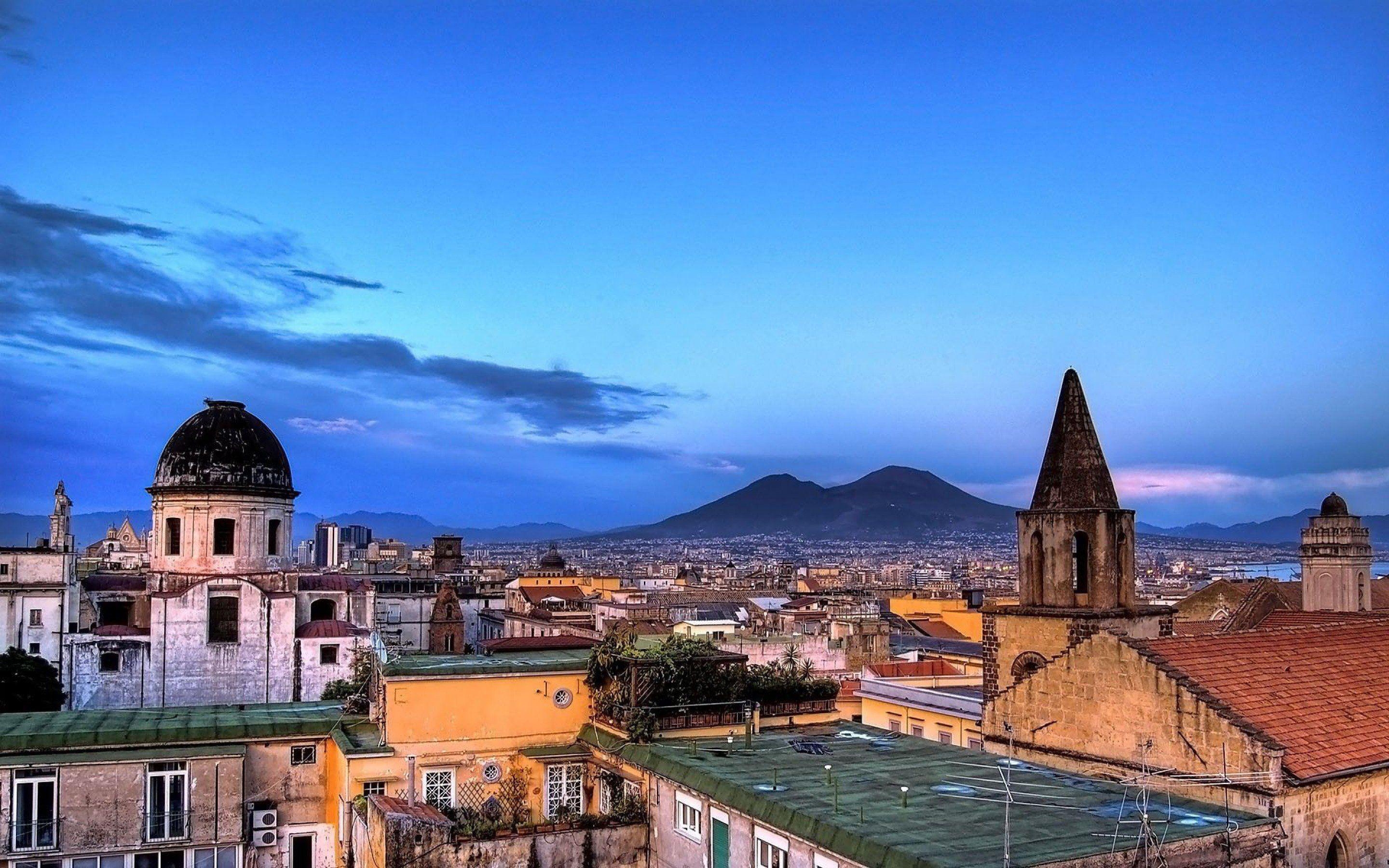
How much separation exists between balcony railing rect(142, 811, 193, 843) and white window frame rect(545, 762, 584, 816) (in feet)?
23.3

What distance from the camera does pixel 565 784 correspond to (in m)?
21.6

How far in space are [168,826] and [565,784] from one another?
25.3ft

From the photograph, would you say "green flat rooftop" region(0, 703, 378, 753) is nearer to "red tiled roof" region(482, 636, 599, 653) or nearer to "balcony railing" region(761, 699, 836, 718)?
"balcony railing" region(761, 699, 836, 718)

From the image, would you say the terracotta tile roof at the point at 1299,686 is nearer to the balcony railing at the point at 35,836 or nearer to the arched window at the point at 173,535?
the balcony railing at the point at 35,836

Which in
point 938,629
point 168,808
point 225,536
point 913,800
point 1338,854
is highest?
point 225,536

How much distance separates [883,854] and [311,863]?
52.6 feet

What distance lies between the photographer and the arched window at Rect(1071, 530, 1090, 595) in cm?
2622

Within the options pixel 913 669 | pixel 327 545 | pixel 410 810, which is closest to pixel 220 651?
pixel 913 669

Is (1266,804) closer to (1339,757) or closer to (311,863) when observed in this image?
(1339,757)

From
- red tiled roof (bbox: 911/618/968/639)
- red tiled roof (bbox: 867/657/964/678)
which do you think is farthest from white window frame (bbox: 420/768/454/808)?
red tiled roof (bbox: 911/618/968/639)

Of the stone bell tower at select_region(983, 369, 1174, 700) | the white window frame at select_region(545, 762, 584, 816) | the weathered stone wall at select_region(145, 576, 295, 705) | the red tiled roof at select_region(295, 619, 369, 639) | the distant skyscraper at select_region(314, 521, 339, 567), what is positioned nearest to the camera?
the white window frame at select_region(545, 762, 584, 816)

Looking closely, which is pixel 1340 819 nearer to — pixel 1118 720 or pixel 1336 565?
pixel 1118 720

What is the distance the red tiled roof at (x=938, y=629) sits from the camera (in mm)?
73000

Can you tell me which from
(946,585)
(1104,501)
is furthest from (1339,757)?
(946,585)
